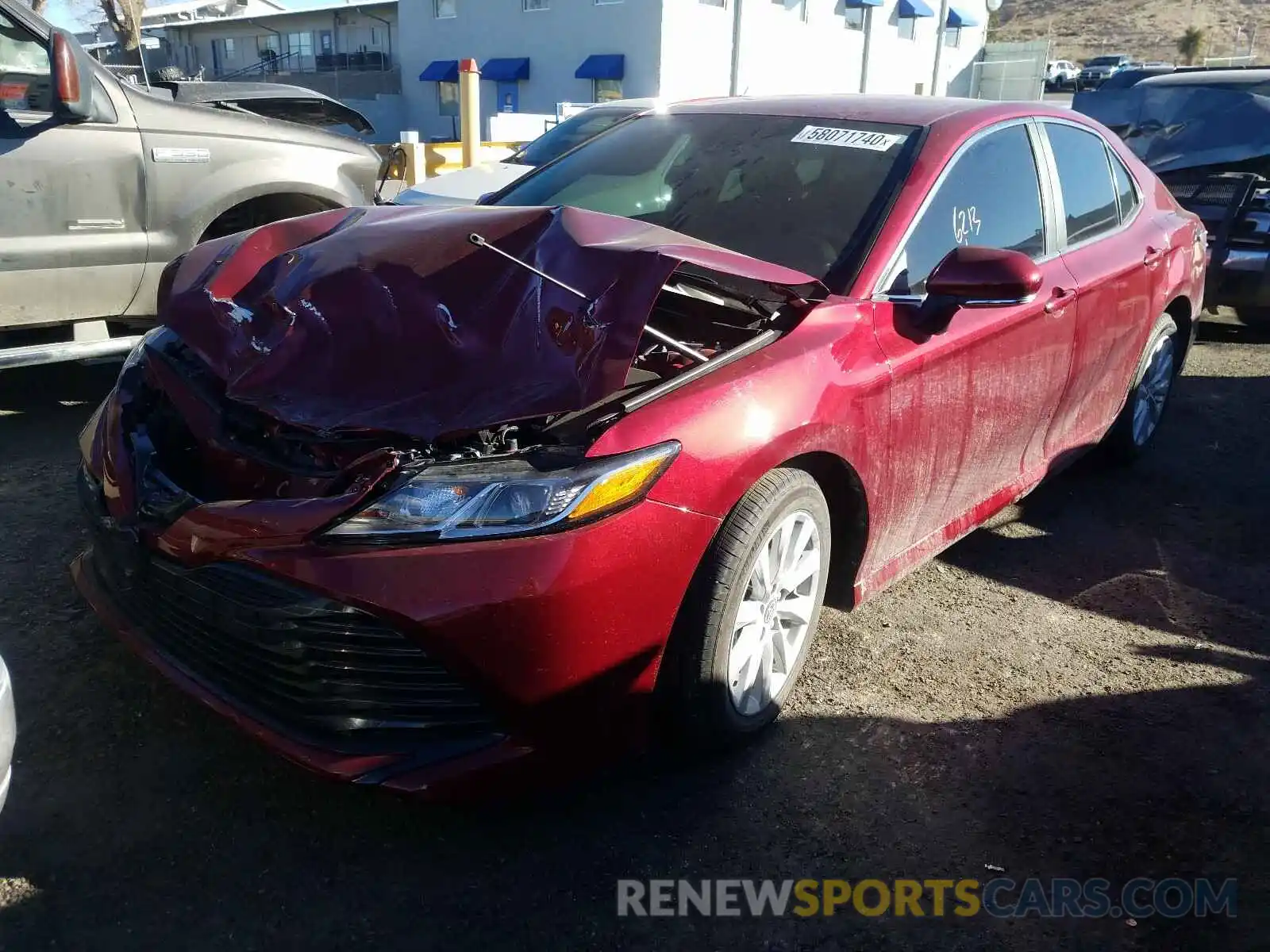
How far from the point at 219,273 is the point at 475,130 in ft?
A: 32.6

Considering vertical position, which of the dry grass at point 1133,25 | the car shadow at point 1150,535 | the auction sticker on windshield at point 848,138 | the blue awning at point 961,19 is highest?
the dry grass at point 1133,25

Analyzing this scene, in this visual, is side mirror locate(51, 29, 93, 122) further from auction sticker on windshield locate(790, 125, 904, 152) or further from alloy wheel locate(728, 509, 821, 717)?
alloy wheel locate(728, 509, 821, 717)

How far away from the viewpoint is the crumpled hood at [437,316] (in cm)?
246

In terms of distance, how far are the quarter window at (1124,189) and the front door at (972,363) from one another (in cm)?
78

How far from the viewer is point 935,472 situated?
10.7 feet

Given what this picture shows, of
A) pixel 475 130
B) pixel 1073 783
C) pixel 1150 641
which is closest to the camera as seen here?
pixel 1073 783

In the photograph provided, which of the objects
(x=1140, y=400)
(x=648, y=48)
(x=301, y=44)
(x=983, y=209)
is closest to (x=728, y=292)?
(x=983, y=209)

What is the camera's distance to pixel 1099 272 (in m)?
4.00

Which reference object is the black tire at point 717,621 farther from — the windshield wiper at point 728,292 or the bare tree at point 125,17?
the bare tree at point 125,17

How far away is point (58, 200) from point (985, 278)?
13.3 ft

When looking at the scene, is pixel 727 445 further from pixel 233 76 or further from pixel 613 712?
pixel 233 76

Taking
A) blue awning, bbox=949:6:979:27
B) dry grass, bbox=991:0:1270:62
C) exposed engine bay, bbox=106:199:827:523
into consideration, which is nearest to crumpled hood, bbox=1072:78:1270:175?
exposed engine bay, bbox=106:199:827:523

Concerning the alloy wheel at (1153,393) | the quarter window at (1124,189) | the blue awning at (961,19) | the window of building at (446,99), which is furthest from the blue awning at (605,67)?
the quarter window at (1124,189)

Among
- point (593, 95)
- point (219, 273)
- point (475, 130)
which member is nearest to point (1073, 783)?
point (219, 273)
